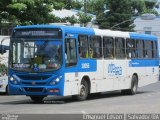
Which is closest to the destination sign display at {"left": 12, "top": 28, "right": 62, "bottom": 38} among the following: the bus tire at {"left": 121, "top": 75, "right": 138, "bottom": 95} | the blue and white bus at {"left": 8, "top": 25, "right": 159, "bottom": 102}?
the blue and white bus at {"left": 8, "top": 25, "right": 159, "bottom": 102}

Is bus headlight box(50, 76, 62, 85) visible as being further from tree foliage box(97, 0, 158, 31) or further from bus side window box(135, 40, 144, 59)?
tree foliage box(97, 0, 158, 31)

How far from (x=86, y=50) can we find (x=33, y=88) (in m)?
3.08

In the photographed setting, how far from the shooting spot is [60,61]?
21.3 meters

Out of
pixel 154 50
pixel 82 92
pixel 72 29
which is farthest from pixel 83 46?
pixel 154 50

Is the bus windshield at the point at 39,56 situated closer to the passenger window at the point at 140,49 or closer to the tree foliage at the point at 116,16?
the passenger window at the point at 140,49

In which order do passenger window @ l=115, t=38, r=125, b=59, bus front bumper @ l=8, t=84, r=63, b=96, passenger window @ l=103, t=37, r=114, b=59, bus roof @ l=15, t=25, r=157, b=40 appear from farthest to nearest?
passenger window @ l=115, t=38, r=125, b=59
passenger window @ l=103, t=37, r=114, b=59
bus roof @ l=15, t=25, r=157, b=40
bus front bumper @ l=8, t=84, r=63, b=96

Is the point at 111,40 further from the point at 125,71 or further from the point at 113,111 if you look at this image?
the point at 113,111

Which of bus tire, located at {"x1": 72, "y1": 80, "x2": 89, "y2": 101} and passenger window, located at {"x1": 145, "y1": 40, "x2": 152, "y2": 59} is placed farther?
passenger window, located at {"x1": 145, "y1": 40, "x2": 152, "y2": 59}

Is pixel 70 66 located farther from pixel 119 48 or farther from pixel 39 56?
pixel 119 48

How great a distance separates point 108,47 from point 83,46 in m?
2.44

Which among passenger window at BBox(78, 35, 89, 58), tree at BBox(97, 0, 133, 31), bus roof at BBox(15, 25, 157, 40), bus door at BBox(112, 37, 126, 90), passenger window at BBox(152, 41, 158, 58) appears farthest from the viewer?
tree at BBox(97, 0, 133, 31)

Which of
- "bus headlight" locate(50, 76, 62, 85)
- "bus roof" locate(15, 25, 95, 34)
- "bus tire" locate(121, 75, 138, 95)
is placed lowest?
"bus tire" locate(121, 75, 138, 95)

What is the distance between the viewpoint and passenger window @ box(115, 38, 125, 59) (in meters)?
26.0

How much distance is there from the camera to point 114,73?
25.7 metres
